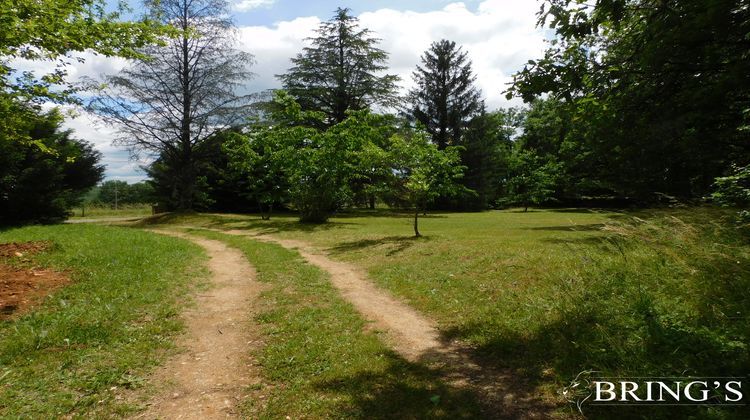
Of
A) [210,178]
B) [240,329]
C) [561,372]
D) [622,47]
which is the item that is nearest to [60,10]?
[240,329]

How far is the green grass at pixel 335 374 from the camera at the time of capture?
13.2ft

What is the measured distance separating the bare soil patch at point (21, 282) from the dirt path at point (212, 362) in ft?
8.64

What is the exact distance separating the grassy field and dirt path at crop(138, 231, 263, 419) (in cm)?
308

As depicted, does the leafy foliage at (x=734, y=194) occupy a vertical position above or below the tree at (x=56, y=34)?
below

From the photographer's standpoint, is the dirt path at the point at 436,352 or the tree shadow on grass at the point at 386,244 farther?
the tree shadow on grass at the point at 386,244

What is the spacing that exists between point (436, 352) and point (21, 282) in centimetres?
814

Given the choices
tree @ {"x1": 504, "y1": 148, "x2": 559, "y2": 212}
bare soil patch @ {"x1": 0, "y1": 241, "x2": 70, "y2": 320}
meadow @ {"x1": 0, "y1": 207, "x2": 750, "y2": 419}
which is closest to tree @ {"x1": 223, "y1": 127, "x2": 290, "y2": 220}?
bare soil patch @ {"x1": 0, "y1": 241, "x2": 70, "y2": 320}

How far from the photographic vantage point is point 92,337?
5.68 m

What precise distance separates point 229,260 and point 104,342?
6470 millimetres

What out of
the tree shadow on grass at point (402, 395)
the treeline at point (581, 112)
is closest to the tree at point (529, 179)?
the treeline at point (581, 112)

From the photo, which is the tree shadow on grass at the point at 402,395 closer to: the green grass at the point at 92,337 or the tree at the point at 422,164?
the green grass at the point at 92,337

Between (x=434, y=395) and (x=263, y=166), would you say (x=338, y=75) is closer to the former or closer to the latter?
(x=263, y=166)

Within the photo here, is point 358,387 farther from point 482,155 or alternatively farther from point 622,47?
point 482,155

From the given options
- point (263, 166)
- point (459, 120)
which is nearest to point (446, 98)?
point (459, 120)
